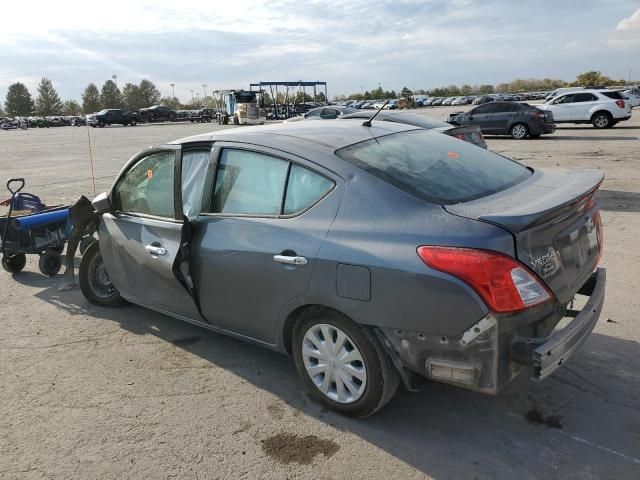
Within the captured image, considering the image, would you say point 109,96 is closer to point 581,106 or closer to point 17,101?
point 17,101

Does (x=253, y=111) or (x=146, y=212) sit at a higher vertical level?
(x=253, y=111)

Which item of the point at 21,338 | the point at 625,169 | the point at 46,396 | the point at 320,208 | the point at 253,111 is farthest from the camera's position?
the point at 253,111

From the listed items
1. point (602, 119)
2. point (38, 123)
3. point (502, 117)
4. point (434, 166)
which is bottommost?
point (434, 166)

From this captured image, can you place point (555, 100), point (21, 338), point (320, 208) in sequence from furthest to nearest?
point (555, 100)
point (21, 338)
point (320, 208)

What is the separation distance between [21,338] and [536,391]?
408 centimetres

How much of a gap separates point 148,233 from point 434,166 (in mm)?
2203

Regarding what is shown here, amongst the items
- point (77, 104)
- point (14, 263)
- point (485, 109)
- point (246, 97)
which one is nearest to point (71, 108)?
point (77, 104)

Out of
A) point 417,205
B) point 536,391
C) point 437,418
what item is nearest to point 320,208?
point 417,205

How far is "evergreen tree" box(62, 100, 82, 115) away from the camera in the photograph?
116 metres

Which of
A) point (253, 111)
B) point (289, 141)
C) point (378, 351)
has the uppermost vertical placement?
point (253, 111)

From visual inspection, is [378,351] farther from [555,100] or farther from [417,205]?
[555,100]

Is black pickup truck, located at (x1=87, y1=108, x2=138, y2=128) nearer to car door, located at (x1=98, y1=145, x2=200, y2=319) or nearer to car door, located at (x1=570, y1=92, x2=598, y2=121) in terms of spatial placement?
car door, located at (x1=570, y1=92, x2=598, y2=121)

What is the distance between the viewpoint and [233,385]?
12.1 feet

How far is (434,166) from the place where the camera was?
133 inches
